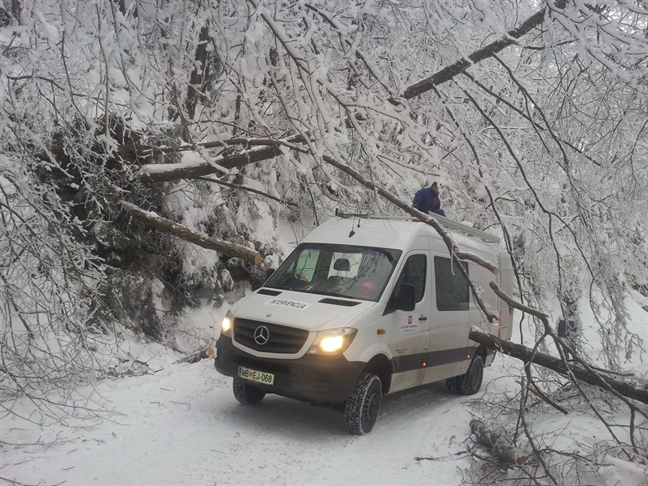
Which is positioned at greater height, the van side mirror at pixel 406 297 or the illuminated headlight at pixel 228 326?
the van side mirror at pixel 406 297

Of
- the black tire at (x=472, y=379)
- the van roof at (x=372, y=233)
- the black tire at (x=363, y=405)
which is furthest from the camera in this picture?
the black tire at (x=472, y=379)

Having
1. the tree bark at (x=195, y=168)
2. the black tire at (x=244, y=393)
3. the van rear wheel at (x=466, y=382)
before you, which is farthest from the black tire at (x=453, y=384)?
the tree bark at (x=195, y=168)

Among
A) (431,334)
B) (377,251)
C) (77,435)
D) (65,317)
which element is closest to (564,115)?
(377,251)

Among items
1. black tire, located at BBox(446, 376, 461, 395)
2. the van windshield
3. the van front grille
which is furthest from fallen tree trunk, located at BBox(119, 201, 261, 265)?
black tire, located at BBox(446, 376, 461, 395)

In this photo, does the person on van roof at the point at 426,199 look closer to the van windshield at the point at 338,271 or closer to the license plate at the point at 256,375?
the van windshield at the point at 338,271

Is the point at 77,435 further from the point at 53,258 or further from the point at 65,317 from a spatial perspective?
the point at 53,258

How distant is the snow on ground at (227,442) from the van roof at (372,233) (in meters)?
2.11

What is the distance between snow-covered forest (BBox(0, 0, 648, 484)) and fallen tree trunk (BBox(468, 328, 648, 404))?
135mm

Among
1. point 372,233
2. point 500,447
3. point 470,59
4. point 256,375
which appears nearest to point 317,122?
point 470,59

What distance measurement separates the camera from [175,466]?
14.5 ft

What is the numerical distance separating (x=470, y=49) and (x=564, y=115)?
1.27 m

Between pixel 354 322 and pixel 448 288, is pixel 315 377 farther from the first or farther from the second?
pixel 448 288

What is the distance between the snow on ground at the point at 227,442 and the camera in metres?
4.22

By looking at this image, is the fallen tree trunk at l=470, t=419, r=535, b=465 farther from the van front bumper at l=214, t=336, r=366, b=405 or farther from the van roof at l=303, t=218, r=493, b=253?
the van roof at l=303, t=218, r=493, b=253
